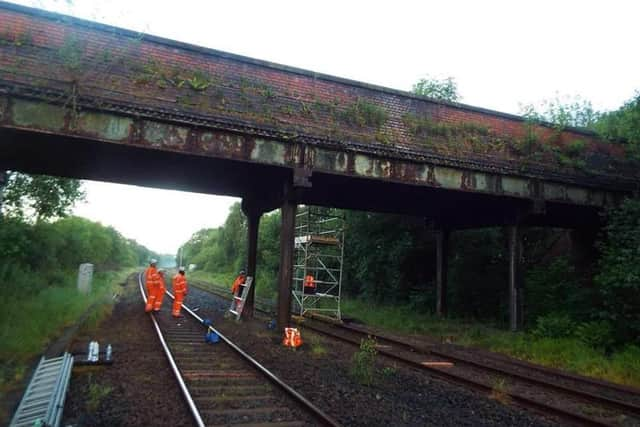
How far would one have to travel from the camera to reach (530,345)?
12.1 metres

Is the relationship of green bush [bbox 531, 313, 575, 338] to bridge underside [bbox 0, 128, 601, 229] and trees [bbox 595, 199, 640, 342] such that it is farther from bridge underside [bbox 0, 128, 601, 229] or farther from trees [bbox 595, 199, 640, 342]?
bridge underside [bbox 0, 128, 601, 229]

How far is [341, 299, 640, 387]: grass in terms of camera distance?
378 inches

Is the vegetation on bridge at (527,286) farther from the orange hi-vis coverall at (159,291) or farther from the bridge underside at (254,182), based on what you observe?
the orange hi-vis coverall at (159,291)

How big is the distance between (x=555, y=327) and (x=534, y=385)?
560 cm

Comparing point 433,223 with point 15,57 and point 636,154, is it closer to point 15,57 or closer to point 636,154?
point 636,154

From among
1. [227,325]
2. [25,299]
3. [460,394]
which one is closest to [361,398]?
[460,394]

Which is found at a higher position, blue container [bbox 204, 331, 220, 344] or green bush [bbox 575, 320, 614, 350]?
green bush [bbox 575, 320, 614, 350]

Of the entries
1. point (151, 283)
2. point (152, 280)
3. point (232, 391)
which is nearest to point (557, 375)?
point (232, 391)

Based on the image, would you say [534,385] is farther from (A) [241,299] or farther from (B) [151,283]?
(B) [151,283]

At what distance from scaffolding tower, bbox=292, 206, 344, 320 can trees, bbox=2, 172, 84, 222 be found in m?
10.9

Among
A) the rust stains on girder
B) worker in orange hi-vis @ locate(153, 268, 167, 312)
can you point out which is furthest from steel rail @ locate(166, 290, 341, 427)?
worker in orange hi-vis @ locate(153, 268, 167, 312)

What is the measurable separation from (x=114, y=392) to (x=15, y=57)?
7389mm

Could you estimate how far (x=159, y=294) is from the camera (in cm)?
1505

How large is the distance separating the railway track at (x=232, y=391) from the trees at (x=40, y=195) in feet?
44.9
